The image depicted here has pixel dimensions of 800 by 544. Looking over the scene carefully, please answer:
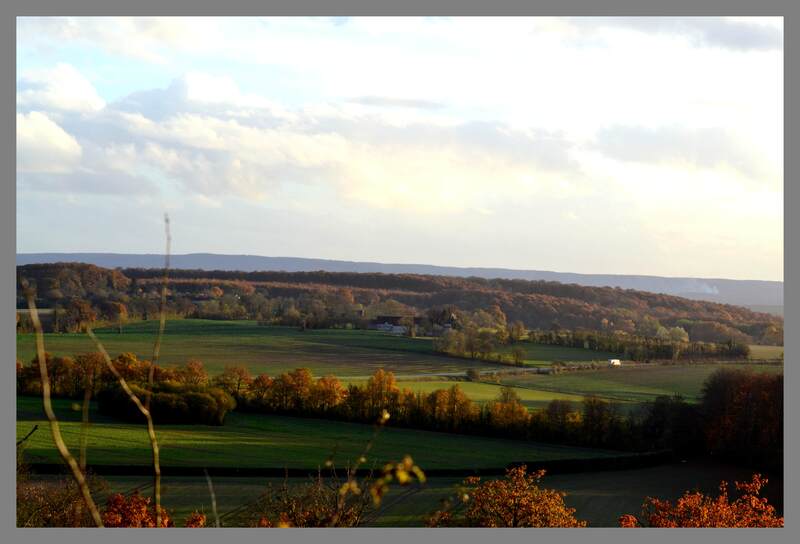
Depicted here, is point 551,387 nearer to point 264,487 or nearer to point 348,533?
point 264,487

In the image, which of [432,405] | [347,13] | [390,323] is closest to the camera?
[347,13]

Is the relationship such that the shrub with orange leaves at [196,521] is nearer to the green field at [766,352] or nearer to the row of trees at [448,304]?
the row of trees at [448,304]

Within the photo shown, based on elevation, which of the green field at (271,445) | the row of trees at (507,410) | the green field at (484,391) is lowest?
the green field at (271,445)

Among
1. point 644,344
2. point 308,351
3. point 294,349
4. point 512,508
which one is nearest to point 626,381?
point 644,344

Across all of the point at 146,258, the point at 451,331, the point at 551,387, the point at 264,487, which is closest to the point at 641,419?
the point at 551,387

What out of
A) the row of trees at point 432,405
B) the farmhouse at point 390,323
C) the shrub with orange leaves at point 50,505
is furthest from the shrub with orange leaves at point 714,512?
the shrub with orange leaves at point 50,505

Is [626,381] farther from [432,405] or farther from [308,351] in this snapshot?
[308,351]
